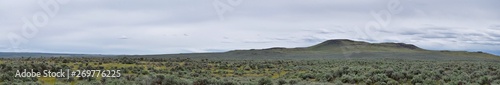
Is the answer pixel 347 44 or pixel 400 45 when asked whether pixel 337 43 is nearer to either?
pixel 347 44

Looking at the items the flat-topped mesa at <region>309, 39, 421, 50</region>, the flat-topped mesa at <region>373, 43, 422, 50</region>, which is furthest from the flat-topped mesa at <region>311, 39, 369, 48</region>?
the flat-topped mesa at <region>373, 43, 422, 50</region>

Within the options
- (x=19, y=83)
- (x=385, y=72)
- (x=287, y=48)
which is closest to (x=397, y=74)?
(x=385, y=72)

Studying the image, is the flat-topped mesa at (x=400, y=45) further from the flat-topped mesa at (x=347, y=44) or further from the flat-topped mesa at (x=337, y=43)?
the flat-topped mesa at (x=337, y=43)

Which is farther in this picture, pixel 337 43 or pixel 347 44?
pixel 347 44

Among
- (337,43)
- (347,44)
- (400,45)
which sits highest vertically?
(337,43)

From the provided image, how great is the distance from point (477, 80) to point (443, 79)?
155 centimetres

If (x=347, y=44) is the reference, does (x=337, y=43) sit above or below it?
above

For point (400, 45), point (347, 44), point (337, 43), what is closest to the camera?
point (337, 43)

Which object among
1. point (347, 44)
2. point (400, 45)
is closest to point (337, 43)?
point (347, 44)

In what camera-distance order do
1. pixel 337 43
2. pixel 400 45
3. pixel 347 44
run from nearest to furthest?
pixel 337 43 → pixel 347 44 → pixel 400 45

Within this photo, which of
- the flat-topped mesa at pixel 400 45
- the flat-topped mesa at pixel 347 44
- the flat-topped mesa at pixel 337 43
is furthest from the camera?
the flat-topped mesa at pixel 400 45

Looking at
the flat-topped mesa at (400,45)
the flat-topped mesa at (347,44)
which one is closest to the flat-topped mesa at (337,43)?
the flat-topped mesa at (347,44)

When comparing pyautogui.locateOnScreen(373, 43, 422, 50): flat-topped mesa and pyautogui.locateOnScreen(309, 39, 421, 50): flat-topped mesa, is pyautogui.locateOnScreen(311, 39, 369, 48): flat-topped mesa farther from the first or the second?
pyautogui.locateOnScreen(373, 43, 422, 50): flat-topped mesa

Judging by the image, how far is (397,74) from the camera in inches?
901
